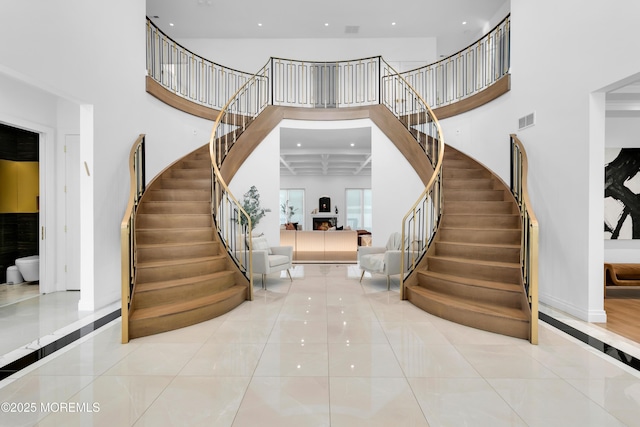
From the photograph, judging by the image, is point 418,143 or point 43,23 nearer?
point 43,23

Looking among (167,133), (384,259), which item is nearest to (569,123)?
(384,259)

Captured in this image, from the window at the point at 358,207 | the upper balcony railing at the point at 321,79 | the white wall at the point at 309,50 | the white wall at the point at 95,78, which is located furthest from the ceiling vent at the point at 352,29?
the window at the point at 358,207

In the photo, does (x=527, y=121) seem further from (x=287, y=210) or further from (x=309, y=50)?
(x=287, y=210)

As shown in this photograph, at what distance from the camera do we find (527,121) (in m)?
5.24

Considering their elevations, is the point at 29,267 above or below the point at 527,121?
below

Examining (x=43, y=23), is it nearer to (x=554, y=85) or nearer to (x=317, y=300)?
(x=317, y=300)

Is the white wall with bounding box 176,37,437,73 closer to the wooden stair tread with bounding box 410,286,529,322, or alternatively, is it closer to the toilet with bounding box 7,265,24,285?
the toilet with bounding box 7,265,24,285

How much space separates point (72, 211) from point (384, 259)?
530cm

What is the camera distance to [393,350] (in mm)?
3270

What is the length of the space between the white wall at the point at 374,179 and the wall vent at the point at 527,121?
8.22 ft

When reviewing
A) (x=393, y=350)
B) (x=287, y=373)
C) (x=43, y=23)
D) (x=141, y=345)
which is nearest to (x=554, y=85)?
(x=393, y=350)

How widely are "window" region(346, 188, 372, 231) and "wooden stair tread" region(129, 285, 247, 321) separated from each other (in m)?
13.9

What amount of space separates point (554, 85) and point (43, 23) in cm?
634

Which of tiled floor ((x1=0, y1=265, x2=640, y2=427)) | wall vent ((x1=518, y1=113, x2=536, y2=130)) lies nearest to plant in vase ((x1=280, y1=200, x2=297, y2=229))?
wall vent ((x1=518, y1=113, x2=536, y2=130))
